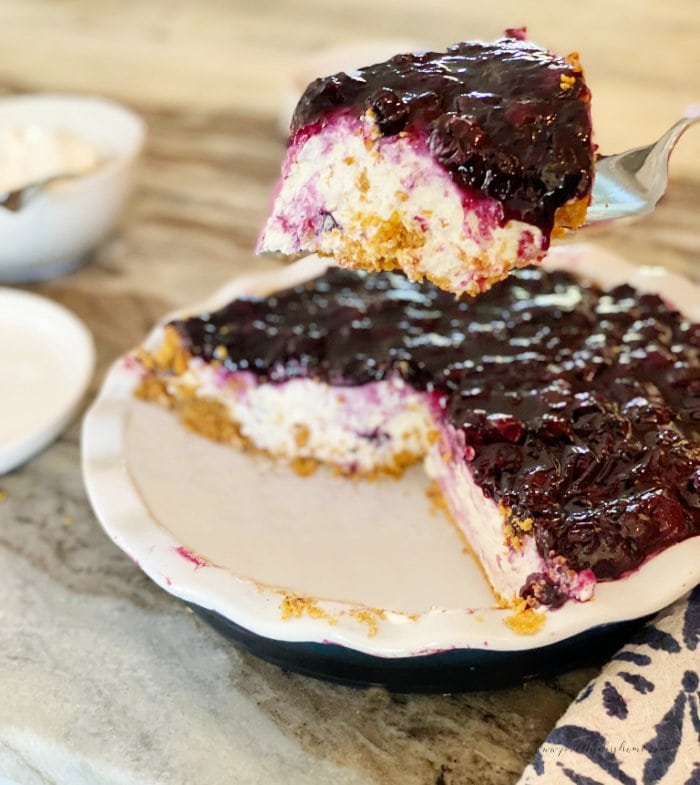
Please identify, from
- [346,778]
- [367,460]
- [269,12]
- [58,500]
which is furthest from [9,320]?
[269,12]

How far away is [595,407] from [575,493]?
0.19m

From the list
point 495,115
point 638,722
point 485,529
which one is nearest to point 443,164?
point 495,115

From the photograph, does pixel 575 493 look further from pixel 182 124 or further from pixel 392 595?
pixel 182 124

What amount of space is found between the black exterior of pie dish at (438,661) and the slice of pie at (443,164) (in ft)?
1.75

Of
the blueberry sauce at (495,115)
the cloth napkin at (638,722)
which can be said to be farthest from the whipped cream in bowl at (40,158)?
the cloth napkin at (638,722)

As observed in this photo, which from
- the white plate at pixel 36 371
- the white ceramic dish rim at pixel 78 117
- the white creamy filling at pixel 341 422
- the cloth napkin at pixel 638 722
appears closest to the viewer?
the cloth napkin at pixel 638 722

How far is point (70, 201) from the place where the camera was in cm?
215

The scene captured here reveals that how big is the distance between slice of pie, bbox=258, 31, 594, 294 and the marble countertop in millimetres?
648

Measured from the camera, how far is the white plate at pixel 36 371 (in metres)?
1.75

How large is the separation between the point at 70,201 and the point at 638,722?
1698mm

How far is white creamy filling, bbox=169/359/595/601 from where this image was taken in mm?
1645

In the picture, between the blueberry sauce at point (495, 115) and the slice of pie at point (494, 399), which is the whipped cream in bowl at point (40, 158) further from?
the blueberry sauce at point (495, 115)

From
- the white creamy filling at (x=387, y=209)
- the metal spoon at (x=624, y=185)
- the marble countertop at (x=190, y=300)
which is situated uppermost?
the metal spoon at (x=624, y=185)

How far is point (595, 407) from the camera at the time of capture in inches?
56.7
